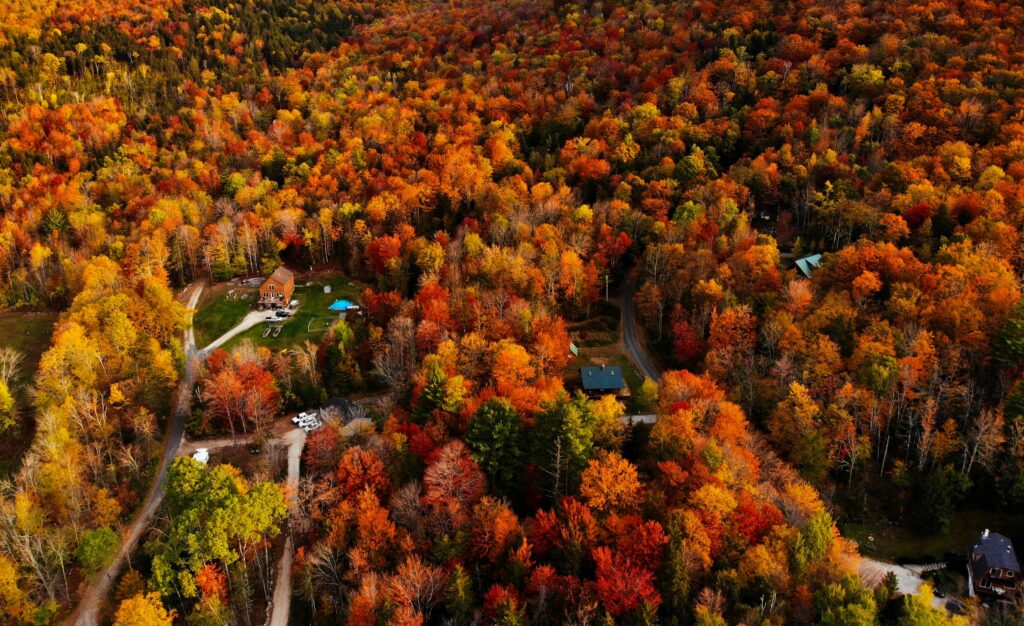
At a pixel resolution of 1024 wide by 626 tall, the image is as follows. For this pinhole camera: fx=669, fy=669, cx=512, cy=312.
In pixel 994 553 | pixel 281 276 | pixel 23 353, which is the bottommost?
pixel 23 353

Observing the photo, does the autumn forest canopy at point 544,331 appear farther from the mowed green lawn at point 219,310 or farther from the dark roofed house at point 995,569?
the dark roofed house at point 995,569

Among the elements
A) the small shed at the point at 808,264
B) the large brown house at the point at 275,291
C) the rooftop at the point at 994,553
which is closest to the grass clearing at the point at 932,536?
the rooftop at the point at 994,553

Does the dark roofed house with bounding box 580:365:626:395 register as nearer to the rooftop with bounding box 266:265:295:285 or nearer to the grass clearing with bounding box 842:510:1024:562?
the grass clearing with bounding box 842:510:1024:562

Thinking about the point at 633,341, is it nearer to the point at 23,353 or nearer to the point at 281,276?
the point at 281,276

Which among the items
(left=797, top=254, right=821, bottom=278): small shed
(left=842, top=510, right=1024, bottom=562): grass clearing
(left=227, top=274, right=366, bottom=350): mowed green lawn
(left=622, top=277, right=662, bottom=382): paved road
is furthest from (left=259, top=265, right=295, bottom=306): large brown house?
(left=842, top=510, right=1024, bottom=562): grass clearing

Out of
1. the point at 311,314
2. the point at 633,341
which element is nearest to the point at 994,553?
the point at 633,341

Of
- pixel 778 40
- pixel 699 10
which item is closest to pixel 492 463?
pixel 778 40
